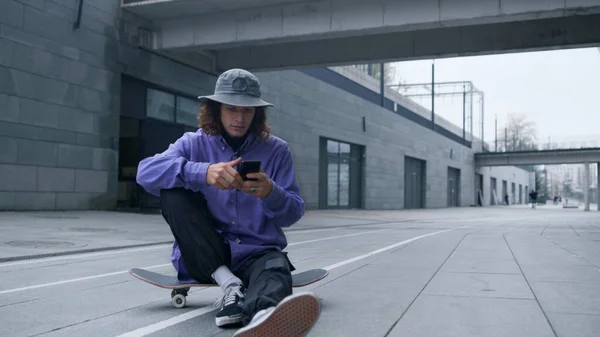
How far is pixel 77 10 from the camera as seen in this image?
54.3 ft

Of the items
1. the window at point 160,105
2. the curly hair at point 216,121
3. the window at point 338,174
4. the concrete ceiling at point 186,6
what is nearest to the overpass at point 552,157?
the window at point 338,174

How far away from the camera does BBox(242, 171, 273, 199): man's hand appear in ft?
10.4

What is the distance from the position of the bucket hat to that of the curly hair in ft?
0.45

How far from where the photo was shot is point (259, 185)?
3209 millimetres

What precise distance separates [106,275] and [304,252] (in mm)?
3565

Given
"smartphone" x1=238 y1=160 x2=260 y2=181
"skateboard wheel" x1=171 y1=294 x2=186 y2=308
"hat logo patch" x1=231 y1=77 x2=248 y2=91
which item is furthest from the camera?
"skateboard wheel" x1=171 y1=294 x2=186 y2=308

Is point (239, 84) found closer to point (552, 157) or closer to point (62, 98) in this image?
point (62, 98)

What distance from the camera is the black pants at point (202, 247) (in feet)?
11.2

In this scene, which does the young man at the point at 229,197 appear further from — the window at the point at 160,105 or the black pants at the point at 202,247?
→ the window at the point at 160,105

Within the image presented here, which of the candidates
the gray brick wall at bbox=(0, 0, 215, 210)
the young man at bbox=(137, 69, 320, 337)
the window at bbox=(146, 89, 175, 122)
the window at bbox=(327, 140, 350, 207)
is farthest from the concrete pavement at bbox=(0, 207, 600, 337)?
the window at bbox=(327, 140, 350, 207)

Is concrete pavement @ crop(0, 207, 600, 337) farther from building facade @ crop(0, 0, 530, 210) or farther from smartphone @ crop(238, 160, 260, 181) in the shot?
building facade @ crop(0, 0, 530, 210)

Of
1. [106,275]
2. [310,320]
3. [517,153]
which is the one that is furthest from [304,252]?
[517,153]

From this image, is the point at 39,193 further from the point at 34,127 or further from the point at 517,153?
the point at 517,153

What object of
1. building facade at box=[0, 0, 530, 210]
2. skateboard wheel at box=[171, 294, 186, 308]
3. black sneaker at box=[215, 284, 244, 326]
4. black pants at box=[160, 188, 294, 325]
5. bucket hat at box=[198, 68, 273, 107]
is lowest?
skateboard wheel at box=[171, 294, 186, 308]
